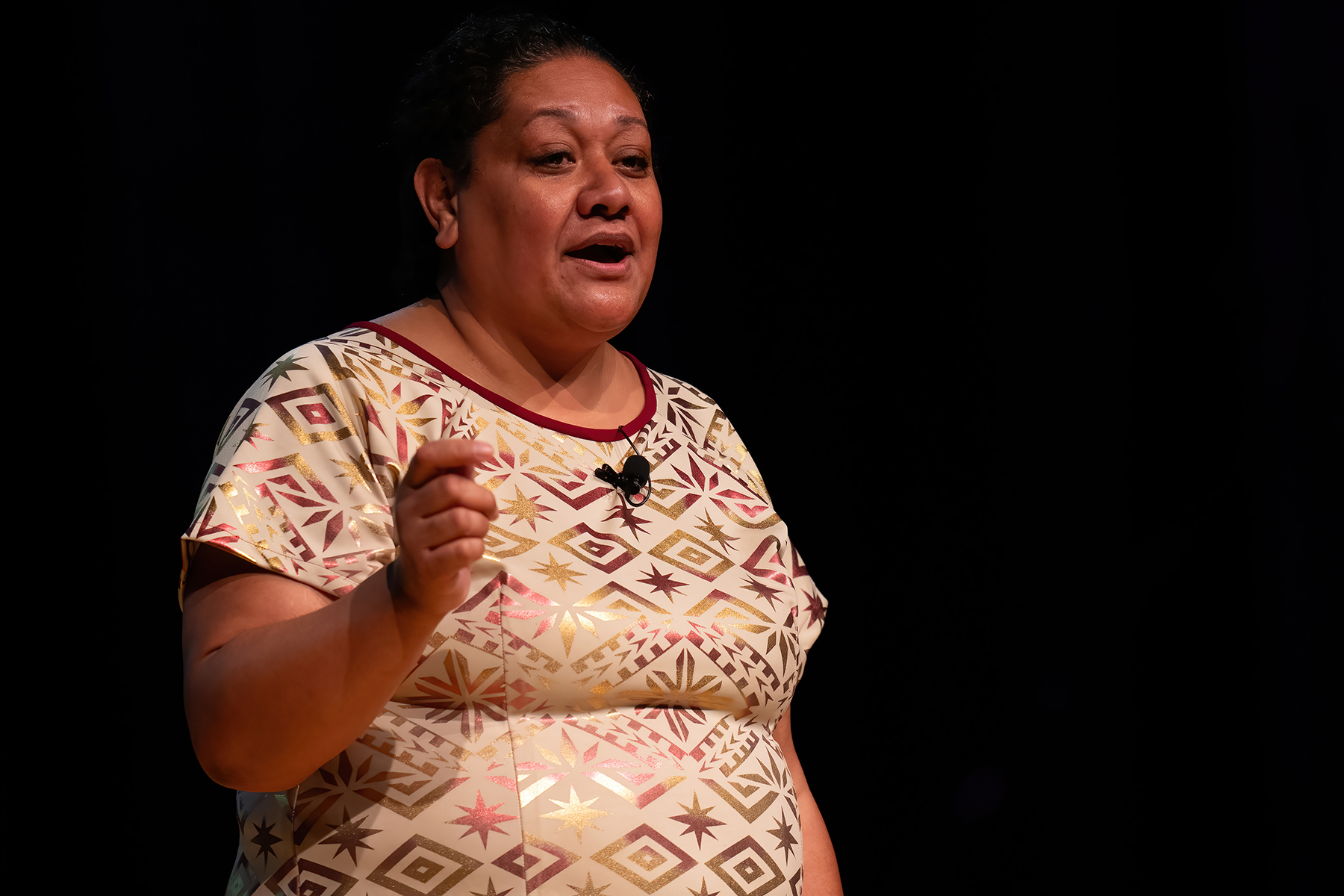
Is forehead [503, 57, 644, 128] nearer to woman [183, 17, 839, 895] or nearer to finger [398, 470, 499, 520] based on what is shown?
woman [183, 17, 839, 895]

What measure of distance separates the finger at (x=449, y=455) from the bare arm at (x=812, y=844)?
618 mm

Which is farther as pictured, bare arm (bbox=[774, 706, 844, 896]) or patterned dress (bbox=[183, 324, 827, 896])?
bare arm (bbox=[774, 706, 844, 896])

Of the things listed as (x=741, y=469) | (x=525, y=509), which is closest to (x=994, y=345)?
(x=741, y=469)

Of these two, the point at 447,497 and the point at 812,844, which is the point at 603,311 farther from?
the point at 812,844

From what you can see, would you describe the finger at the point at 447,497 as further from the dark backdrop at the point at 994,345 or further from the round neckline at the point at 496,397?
the dark backdrop at the point at 994,345

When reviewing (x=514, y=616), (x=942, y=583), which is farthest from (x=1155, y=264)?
(x=514, y=616)

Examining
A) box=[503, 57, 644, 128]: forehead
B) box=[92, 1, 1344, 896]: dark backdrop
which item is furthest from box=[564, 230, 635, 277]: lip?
box=[92, 1, 1344, 896]: dark backdrop

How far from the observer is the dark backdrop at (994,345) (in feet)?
5.43

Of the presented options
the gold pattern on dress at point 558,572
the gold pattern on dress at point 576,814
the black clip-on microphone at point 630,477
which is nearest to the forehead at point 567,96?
the black clip-on microphone at point 630,477

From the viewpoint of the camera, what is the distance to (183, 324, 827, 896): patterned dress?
3.14ft

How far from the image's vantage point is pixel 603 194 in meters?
Answer: 1.19

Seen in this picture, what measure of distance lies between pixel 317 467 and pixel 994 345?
1205 millimetres

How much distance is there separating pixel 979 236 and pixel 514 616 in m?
1.18

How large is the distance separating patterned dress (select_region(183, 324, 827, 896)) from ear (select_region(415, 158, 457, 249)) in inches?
6.2
